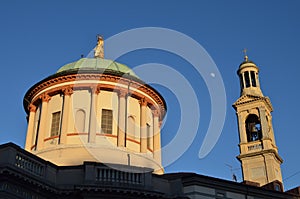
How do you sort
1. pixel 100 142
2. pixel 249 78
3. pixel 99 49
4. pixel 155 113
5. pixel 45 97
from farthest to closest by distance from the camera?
pixel 249 78
pixel 99 49
pixel 155 113
pixel 45 97
pixel 100 142

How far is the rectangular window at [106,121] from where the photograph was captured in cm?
2874

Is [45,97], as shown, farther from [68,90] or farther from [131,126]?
[131,126]

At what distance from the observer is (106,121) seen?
2905 centimetres

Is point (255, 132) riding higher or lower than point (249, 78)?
lower

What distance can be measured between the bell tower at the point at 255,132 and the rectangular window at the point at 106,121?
24.6 m

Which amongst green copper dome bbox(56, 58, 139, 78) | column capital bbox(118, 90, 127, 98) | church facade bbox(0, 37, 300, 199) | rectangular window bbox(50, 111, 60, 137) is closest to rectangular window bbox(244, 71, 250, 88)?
church facade bbox(0, 37, 300, 199)

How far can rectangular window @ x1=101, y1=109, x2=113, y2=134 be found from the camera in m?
28.7

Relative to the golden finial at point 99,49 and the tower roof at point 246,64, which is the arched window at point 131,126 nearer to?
the golden finial at point 99,49

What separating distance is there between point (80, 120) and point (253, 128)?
98.2 ft

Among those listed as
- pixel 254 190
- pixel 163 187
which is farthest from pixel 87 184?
pixel 254 190

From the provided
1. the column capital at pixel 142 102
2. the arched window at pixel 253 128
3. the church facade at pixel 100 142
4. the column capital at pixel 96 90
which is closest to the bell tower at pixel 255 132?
the arched window at pixel 253 128

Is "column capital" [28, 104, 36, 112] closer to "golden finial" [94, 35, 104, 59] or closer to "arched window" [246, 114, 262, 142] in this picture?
"golden finial" [94, 35, 104, 59]

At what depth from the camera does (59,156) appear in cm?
2719

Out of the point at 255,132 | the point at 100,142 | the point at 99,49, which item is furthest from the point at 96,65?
the point at 255,132
